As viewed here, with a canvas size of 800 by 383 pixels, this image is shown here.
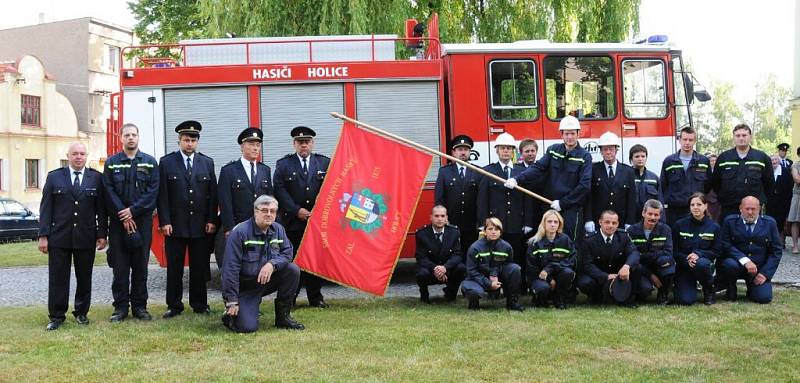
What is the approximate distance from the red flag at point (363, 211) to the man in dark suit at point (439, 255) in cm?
56

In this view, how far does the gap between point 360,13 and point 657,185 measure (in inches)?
320

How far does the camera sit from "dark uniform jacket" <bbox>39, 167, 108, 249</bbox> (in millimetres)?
7723

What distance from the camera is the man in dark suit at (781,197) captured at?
1376cm

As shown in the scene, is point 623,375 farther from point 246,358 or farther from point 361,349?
point 246,358

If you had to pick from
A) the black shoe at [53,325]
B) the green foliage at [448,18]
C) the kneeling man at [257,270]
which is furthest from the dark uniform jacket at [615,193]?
the green foliage at [448,18]

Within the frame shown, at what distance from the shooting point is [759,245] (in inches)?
350

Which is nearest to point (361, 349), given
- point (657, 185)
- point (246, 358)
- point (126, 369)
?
point (246, 358)

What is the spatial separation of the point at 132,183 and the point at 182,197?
0.54 meters

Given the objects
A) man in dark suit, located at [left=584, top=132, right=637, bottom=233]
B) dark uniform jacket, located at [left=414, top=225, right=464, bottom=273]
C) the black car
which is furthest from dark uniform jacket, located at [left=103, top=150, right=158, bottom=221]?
the black car

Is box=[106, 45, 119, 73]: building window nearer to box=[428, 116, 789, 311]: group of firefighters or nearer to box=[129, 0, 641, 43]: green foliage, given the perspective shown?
box=[129, 0, 641, 43]: green foliage

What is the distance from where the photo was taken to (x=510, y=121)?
1025cm

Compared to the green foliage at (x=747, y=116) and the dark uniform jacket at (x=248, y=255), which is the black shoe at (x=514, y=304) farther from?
the green foliage at (x=747, y=116)

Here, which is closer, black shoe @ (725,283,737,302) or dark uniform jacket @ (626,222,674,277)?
dark uniform jacket @ (626,222,674,277)

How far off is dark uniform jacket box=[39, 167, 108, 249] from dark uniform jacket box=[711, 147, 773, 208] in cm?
704
